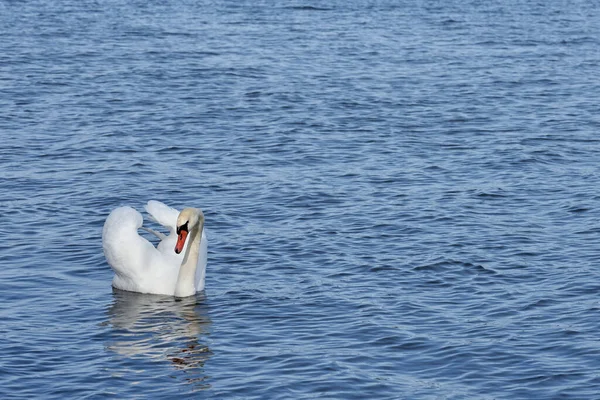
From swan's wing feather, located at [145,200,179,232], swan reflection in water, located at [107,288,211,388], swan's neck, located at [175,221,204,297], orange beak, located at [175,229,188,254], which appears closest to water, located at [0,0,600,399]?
swan reflection in water, located at [107,288,211,388]

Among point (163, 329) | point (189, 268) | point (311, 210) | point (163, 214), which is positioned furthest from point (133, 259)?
point (311, 210)

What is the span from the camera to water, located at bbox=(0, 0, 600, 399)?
16422mm

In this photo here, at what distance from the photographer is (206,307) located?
62.4ft

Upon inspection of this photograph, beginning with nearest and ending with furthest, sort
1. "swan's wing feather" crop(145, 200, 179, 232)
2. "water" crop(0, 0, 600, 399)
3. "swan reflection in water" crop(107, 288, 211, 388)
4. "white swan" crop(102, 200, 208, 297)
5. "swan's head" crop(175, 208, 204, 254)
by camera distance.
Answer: "water" crop(0, 0, 600, 399)
"swan reflection in water" crop(107, 288, 211, 388)
"swan's head" crop(175, 208, 204, 254)
"white swan" crop(102, 200, 208, 297)
"swan's wing feather" crop(145, 200, 179, 232)

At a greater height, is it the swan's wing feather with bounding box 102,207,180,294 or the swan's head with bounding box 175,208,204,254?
the swan's head with bounding box 175,208,204,254

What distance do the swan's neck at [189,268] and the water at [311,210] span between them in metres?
0.30

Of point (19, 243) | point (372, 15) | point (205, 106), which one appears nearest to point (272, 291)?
point (19, 243)

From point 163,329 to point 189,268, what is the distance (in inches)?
62.4

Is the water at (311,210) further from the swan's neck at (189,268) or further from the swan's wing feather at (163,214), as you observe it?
the swan's wing feather at (163,214)

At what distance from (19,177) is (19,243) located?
4600 millimetres

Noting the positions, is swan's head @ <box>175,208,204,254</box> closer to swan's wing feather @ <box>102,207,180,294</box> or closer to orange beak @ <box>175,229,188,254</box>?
orange beak @ <box>175,229,188,254</box>

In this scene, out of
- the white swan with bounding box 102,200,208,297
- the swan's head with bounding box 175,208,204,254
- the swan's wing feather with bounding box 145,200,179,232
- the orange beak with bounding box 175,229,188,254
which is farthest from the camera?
the swan's wing feather with bounding box 145,200,179,232

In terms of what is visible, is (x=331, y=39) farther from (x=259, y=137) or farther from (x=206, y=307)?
(x=206, y=307)

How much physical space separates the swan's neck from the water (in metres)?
0.30
